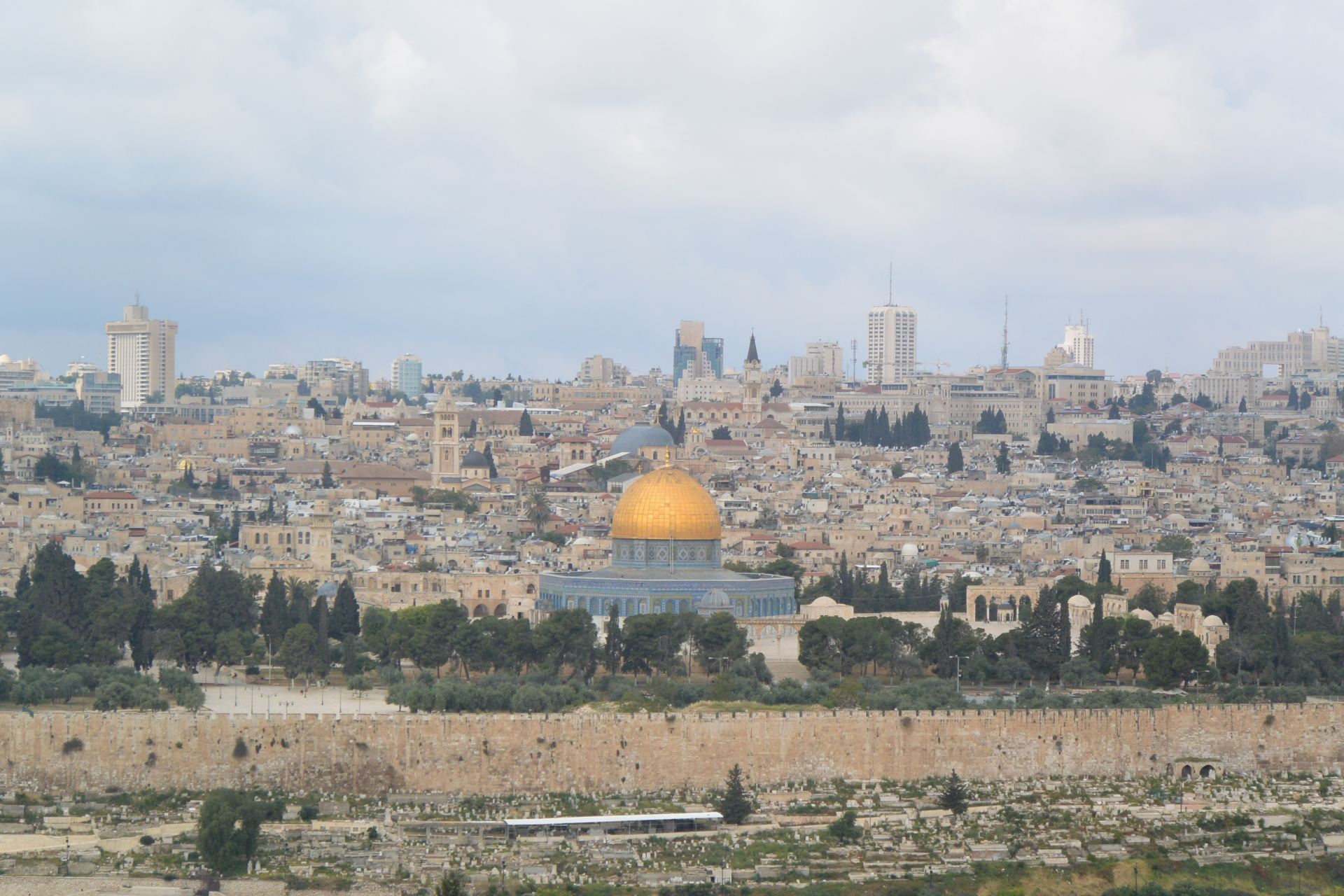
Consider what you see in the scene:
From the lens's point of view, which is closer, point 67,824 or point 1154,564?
point 67,824

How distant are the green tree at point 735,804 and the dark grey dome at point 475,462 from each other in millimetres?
61412

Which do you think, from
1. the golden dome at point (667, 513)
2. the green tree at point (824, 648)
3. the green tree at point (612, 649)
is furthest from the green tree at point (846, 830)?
the golden dome at point (667, 513)

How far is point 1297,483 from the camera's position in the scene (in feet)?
375

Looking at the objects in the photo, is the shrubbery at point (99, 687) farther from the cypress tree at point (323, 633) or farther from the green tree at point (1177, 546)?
the green tree at point (1177, 546)

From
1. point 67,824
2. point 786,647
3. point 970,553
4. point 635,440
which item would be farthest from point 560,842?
point 635,440

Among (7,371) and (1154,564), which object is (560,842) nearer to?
(1154,564)

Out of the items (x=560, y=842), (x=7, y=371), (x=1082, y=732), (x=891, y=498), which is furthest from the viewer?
(x=7, y=371)

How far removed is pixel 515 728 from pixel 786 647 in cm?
1573

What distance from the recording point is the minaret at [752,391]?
452 ft

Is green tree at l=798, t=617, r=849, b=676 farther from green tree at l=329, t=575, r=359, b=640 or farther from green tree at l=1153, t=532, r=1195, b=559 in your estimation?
green tree at l=1153, t=532, r=1195, b=559

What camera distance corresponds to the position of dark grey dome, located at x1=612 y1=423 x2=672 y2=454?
114688mm

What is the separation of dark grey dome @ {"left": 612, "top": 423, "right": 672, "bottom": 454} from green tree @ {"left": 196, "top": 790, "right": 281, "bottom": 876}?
2724 inches

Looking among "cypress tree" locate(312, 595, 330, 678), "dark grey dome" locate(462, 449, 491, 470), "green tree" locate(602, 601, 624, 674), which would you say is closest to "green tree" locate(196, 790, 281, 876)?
"cypress tree" locate(312, 595, 330, 678)

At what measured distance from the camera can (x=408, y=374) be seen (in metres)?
193
